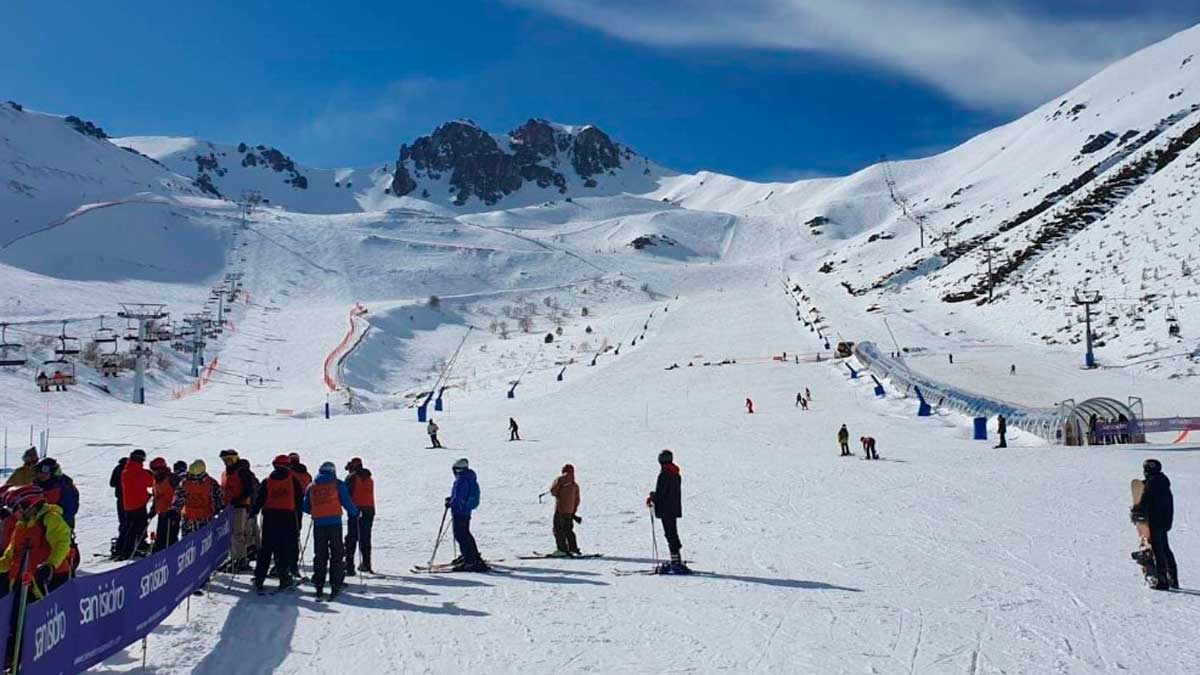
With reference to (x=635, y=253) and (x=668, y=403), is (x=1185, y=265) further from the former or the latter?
(x=635, y=253)

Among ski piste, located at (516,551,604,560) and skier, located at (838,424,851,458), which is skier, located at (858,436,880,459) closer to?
skier, located at (838,424,851,458)

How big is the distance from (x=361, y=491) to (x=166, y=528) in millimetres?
2306

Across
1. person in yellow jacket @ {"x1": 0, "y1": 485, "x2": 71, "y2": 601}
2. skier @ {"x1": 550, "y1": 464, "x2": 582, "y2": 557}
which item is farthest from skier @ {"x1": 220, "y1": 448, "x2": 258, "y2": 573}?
skier @ {"x1": 550, "y1": 464, "x2": 582, "y2": 557}

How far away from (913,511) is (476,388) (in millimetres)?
35183

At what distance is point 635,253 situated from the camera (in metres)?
145

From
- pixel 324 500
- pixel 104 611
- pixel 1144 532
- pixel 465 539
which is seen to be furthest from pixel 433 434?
pixel 1144 532

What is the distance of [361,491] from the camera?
10422 mm

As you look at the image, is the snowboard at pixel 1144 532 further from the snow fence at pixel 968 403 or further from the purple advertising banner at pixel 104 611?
the snow fence at pixel 968 403

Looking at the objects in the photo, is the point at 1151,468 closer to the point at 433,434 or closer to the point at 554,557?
the point at 554,557

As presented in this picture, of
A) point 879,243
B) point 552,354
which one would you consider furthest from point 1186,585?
point 879,243

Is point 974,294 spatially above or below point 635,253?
below

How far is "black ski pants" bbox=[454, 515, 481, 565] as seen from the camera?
10539 millimetres

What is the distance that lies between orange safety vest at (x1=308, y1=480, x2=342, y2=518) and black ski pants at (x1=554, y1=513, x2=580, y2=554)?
3197 mm

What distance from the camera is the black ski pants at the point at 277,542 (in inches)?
367
